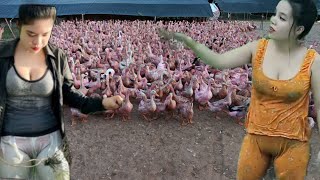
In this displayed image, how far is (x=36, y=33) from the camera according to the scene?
2326mm

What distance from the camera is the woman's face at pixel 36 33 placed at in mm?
2322

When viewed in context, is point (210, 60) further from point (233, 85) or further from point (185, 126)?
point (233, 85)

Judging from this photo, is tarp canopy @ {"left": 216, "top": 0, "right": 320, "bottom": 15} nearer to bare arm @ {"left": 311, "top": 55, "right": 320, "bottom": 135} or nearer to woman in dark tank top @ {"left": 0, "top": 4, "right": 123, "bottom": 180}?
bare arm @ {"left": 311, "top": 55, "right": 320, "bottom": 135}

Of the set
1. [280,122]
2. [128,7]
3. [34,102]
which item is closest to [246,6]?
[128,7]

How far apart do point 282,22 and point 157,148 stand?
254 centimetres

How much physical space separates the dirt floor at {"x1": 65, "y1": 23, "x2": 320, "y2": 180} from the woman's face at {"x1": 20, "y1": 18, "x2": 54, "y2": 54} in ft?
7.16

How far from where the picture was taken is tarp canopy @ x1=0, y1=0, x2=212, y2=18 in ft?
54.0

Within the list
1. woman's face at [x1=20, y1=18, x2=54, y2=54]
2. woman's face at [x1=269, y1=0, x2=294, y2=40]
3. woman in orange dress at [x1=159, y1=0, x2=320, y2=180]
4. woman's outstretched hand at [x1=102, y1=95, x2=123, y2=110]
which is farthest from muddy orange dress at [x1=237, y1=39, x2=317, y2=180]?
woman's face at [x1=20, y1=18, x2=54, y2=54]

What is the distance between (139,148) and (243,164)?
2196 mm

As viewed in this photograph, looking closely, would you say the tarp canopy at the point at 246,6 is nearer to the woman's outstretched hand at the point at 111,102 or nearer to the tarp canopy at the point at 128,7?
the tarp canopy at the point at 128,7

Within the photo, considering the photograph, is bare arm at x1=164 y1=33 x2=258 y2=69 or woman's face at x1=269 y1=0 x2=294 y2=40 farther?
bare arm at x1=164 y1=33 x2=258 y2=69

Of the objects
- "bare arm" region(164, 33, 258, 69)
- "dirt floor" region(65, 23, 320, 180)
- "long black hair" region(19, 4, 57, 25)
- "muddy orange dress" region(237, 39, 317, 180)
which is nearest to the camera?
"long black hair" region(19, 4, 57, 25)

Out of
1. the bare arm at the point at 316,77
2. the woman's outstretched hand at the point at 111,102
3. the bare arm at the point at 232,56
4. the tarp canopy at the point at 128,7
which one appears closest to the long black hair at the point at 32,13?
the woman's outstretched hand at the point at 111,102

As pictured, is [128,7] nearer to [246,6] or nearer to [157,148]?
[246,6]
